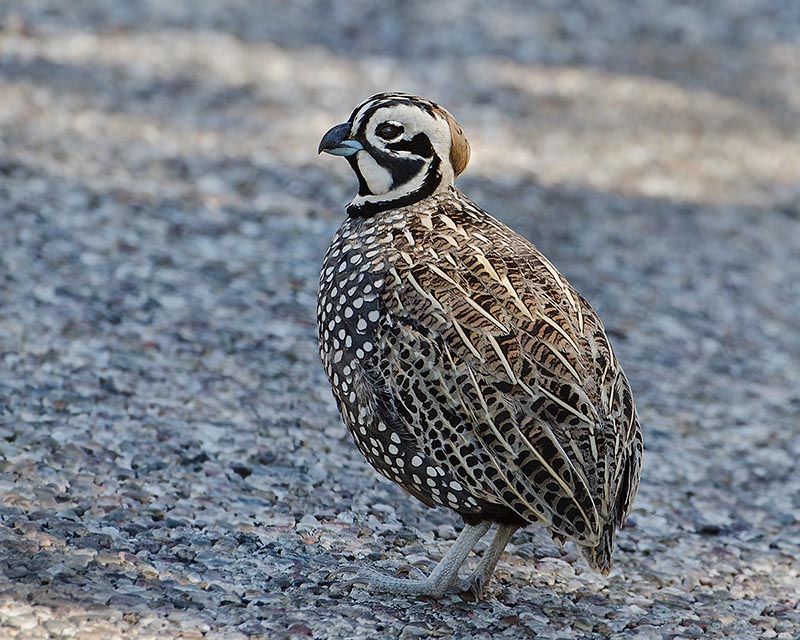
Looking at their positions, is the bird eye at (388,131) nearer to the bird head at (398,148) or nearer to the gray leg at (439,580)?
the bird head at (398,148)

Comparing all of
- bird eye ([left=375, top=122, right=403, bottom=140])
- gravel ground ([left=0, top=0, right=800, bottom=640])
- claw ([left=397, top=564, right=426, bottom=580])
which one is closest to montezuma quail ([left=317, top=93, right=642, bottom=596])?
bird eye ([left=375, top=122, right=403, bottom=140])

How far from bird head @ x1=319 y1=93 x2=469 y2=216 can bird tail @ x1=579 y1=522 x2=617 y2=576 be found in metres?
1.63

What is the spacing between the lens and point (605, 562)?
14.6 feet

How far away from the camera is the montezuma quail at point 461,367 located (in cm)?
440

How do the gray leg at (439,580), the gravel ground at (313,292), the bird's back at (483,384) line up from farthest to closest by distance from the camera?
1. the gravel ground at (313,292)
2. the gray leg at (439,580)
3. the bird's back at (483,384)

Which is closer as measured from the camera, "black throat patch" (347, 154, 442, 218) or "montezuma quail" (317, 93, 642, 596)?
"montezuma quail" (317, 93, 642, 596)

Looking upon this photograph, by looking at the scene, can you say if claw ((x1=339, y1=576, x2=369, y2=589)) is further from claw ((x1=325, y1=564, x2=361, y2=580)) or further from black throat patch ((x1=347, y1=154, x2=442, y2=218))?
black throat patch ((x1=347, y1=154, x2=442, y2=218))

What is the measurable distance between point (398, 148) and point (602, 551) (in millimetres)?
1867

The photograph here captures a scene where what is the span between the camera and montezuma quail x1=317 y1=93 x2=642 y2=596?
440 cm

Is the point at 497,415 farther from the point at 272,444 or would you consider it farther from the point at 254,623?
the point at 272,444

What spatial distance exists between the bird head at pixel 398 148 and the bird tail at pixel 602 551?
1628mm

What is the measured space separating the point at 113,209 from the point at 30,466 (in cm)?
355

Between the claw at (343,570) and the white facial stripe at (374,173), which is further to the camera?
the white facial stripe at (374,173)

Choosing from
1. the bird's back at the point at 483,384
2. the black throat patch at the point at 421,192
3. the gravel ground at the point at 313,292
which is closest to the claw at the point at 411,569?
the gravel ground at the point at 313,292
